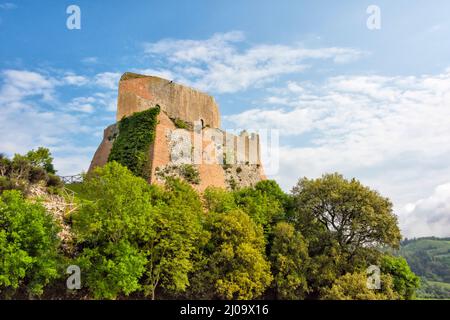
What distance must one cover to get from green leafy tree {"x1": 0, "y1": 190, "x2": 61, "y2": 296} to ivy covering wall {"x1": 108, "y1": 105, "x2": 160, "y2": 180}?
16.9m

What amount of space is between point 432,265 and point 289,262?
4867 inches

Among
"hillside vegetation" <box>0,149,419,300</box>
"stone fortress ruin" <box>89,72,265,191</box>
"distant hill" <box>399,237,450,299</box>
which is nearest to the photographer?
"hillside vegetation" <box>0,149,419,300</box>

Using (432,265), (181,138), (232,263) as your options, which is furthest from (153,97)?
(432,265)

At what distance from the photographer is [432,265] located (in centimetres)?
13762

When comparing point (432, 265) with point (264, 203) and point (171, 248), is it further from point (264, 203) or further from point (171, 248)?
point (171, 248)

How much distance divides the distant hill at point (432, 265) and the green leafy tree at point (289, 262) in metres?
54.4

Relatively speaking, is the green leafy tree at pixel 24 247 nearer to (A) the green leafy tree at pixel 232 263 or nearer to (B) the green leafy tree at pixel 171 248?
(B) the green leafy tree at pixel 171 248

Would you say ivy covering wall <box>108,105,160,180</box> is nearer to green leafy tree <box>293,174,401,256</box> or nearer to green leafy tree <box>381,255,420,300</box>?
green leafy tree <box>293,174,401,256</box>

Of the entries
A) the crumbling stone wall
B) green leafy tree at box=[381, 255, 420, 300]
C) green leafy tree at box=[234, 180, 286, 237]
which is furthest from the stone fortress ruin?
green leafy tree at box=[381, 255, 420, 300]

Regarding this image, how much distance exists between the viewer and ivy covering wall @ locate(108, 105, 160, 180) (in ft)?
135

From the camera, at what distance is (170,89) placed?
153 feet

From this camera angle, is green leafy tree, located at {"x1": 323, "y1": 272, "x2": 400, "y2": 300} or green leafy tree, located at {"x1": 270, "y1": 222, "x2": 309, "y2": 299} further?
green leafy tree, located at {"x1": 270, "y1": 222, "x2": 309, "y2": 299}

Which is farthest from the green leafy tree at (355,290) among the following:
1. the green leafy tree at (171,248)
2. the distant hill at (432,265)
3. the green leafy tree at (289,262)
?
the distant hill at (432,265)

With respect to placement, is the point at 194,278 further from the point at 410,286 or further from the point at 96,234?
the point at 410,286
